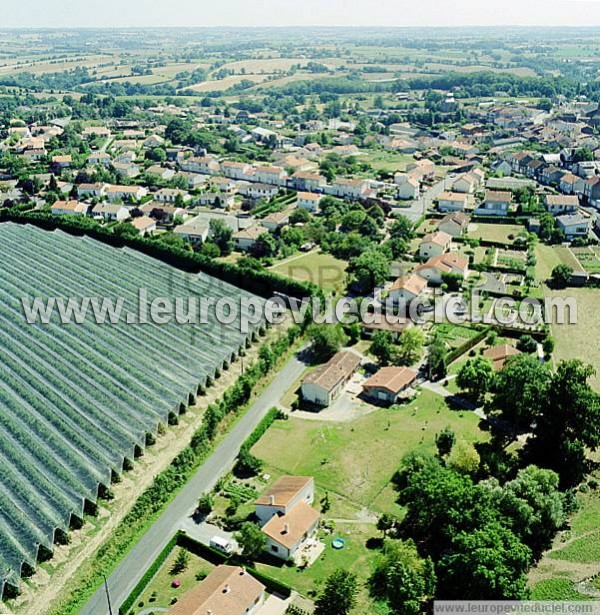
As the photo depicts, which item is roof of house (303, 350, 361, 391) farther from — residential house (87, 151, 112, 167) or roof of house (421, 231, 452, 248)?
residential house (87, 151, 112, 167)

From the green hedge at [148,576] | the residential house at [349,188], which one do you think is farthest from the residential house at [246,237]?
the green hedge at [148,576]

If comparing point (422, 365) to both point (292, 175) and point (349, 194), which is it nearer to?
point (349, 194)

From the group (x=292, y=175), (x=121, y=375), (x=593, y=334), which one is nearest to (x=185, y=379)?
(x=121, y=375)

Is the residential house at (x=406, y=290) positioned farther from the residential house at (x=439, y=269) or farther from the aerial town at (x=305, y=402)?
the residential house at (x=439, y=269)

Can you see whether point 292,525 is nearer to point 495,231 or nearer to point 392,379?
point 392,379

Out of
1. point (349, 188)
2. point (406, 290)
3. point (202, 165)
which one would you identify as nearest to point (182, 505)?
point (406, 290)
